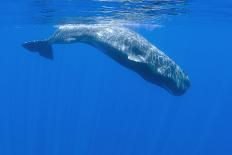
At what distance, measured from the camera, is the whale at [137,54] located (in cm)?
998

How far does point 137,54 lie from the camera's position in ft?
35.7

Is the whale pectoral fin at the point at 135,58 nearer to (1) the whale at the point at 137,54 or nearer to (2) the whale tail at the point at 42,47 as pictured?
(1) the whale at the point at 137,54

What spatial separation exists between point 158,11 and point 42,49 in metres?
9.57

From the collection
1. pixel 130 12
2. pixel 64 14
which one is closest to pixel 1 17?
pixel 64 14

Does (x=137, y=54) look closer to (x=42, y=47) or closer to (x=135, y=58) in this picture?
(x=135, y=58)

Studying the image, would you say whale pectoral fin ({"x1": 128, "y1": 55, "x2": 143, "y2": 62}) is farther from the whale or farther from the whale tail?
the whale tail

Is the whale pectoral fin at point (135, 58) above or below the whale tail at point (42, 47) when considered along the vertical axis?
below

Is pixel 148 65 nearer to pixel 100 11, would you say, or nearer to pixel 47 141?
pixel 100 11

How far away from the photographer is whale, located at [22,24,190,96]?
9.98 metres

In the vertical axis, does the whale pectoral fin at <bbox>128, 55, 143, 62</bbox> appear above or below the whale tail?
below

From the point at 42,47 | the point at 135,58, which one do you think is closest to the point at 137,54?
the point at 135,58

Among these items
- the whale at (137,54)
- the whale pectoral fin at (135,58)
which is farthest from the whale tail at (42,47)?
the whale pectoral fin at (135,58)

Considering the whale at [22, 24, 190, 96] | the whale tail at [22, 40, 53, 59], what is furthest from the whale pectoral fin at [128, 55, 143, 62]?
the whale tail at [22, 40, 53, 59]

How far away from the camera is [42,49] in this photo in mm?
14867
